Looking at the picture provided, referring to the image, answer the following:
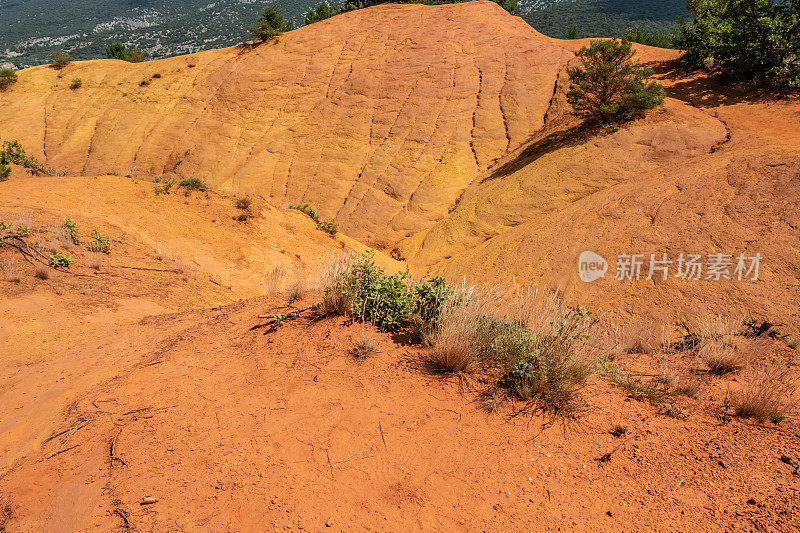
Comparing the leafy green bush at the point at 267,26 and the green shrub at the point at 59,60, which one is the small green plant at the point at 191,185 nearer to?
the leafy green bush at the point at 267,26

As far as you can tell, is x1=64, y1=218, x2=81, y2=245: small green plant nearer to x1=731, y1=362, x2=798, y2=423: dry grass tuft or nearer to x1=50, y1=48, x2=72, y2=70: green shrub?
x1=731, y1=362, x2=798, y2=423: dry grass tuft

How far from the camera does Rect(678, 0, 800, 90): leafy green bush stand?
10.9 metres

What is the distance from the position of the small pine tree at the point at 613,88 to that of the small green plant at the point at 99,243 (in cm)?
1222

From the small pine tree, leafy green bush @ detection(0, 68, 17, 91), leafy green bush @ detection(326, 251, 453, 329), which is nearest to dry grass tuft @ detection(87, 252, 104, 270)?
leafy green bush @ detection(326, 251, 453, 329)

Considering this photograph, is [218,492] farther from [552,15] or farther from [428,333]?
[552,15]

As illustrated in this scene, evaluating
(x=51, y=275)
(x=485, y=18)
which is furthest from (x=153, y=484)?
(x=485, y=18)

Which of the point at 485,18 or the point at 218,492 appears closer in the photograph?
the point at 218,492

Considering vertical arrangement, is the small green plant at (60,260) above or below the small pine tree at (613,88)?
below

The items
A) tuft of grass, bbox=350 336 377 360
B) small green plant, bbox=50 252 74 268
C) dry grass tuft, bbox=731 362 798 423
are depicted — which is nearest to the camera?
dry grass tuft, bbox=731 362 798 423

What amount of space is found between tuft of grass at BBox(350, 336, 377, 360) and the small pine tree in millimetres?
10615

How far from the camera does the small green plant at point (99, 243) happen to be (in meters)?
7.51

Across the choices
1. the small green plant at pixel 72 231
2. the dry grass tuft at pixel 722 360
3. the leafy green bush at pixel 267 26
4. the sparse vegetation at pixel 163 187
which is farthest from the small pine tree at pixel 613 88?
the leafy green bush at pixel 267 26

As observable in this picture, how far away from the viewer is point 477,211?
470 inches

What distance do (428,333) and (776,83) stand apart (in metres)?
13.2
